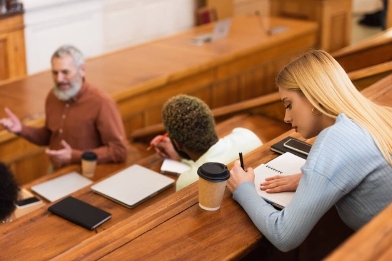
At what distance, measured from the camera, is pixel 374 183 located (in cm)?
151

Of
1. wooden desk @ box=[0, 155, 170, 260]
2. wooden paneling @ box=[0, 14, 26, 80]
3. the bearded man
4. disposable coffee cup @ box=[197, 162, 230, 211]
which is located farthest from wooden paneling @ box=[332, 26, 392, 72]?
wooden paneling @ box=[0, 14, 26, 80]

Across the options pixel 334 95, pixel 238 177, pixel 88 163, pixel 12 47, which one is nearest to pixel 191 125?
pixel 238 177

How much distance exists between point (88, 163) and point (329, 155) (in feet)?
5.87

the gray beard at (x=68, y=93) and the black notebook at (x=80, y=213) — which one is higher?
the gray beard at (x=68, y=93)

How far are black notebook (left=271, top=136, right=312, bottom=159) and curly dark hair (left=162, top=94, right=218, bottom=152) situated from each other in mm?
318

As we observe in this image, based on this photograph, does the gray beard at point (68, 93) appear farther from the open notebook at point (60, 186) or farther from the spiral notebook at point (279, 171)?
the spiral notebook at point (279, 171)

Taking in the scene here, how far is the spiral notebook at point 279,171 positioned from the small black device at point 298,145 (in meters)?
0.04

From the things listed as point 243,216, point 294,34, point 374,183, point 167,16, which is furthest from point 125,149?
point 167,16

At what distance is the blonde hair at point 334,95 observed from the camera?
5.00 ft

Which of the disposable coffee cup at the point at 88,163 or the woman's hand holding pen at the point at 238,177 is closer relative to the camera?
the woman's hand holding pen at the point at 238,177

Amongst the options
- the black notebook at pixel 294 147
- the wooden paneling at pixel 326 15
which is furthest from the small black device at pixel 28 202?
the wooden paneling at pixel 326 15

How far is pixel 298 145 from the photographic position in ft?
6.60

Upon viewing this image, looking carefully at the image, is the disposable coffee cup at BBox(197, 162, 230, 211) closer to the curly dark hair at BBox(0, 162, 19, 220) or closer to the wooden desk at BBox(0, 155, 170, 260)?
the wooden desk at BBox(0, 155, 170, 260)

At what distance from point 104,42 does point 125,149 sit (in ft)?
9.40
